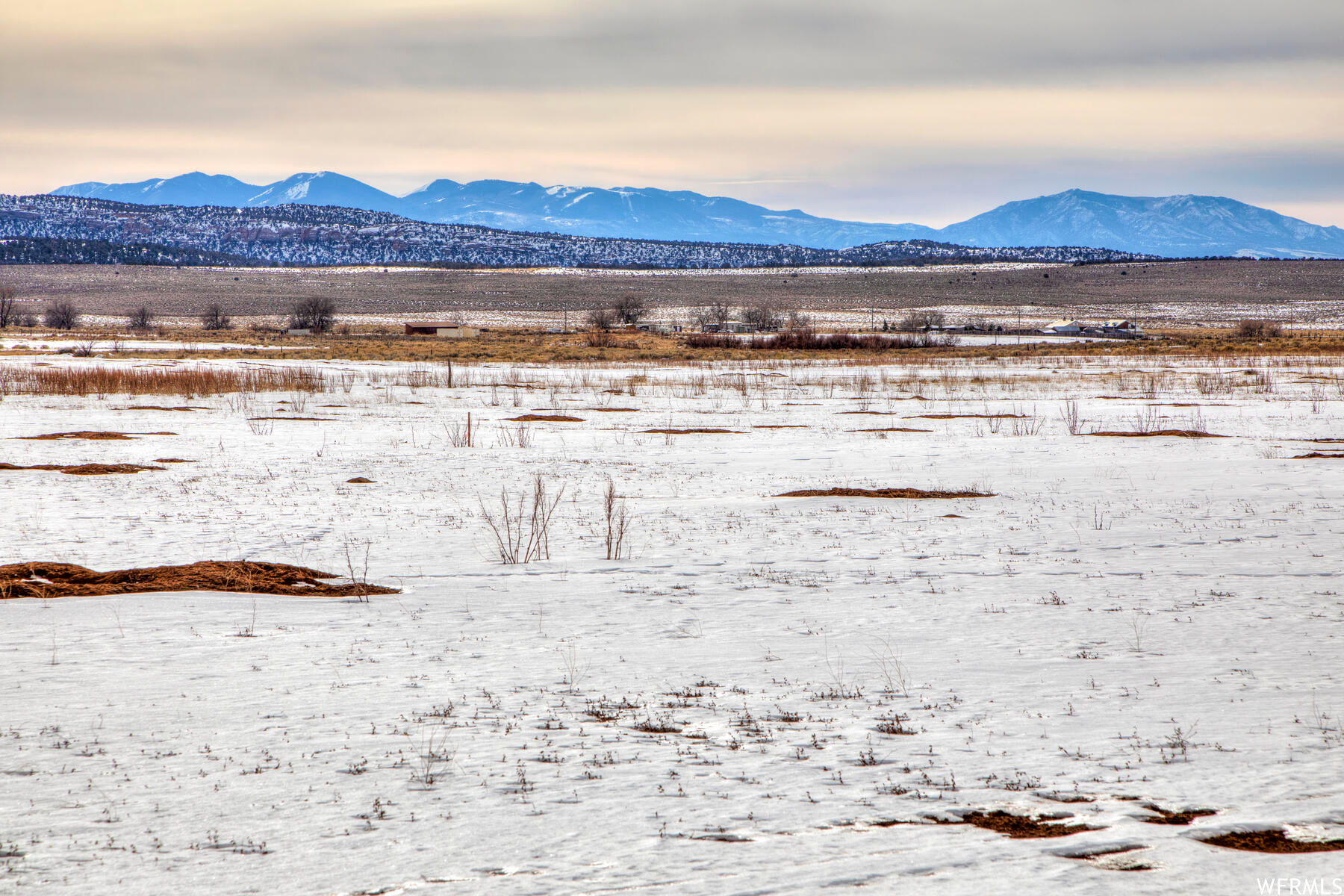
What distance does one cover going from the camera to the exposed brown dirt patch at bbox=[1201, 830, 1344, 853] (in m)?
4.12

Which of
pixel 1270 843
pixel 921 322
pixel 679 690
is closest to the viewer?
pixel 1270 843

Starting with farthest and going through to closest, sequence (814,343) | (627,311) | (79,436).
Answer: (627,311), (814,343), (79,436)

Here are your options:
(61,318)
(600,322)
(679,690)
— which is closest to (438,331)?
(600,322)

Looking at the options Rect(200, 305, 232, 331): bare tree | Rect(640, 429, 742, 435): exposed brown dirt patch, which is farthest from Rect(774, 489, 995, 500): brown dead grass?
Rect(200, 305, 232, 331): bare tree

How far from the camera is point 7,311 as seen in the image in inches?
2901

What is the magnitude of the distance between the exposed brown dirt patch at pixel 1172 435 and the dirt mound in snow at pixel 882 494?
7.91 m

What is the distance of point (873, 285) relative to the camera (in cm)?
12912

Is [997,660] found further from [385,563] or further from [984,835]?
[385,563]

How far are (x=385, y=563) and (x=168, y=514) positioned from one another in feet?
13.0

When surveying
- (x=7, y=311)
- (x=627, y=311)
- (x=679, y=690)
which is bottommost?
(x=679, y=690)

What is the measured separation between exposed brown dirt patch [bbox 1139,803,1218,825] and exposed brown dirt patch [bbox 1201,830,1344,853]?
157 millimetres

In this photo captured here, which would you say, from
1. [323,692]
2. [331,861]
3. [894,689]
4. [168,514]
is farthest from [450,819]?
[168,514]

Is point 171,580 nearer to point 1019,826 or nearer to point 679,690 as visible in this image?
point 679,690

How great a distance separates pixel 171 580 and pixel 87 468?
8017 mm
